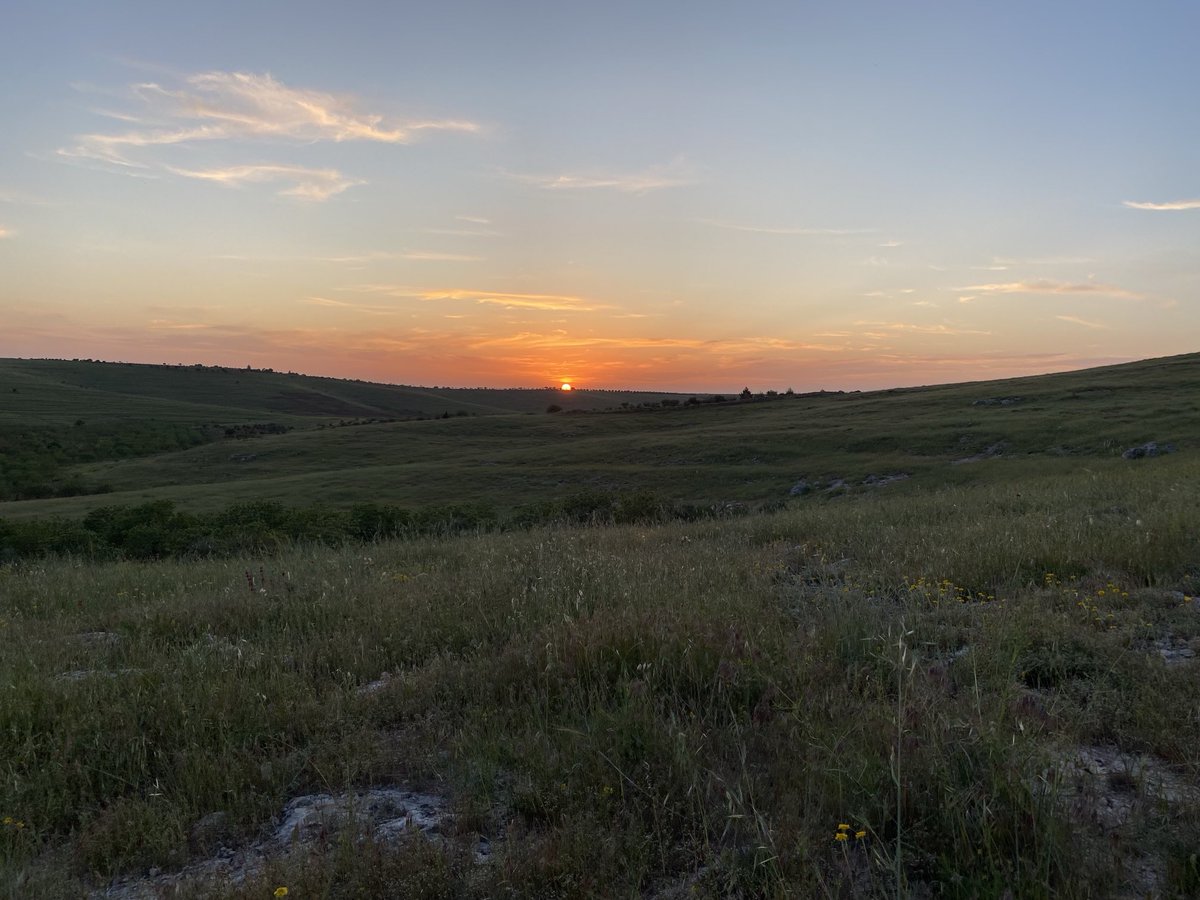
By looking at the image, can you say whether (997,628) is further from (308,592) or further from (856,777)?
(308,592)

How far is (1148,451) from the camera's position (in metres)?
26.6

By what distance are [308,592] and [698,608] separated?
13.6 ft

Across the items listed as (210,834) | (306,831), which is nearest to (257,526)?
(210,834)

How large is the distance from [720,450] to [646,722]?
40745 mm

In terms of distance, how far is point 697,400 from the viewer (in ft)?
253

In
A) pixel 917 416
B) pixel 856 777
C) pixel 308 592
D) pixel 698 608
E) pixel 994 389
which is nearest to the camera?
pixel 856 777

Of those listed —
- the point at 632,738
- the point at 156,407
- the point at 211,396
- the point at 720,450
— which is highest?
the point at 211,396

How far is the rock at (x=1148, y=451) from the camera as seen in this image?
85.6ft

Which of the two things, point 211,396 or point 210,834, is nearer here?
point 210,834

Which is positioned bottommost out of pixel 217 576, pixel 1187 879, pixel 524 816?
pixel 217 576

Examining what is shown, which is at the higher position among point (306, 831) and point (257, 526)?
point (306, 831)

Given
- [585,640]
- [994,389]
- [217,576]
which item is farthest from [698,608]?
[994,389]

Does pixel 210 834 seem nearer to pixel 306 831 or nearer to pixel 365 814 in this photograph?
pixel 306 831

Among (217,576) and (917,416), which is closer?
(217,576)
